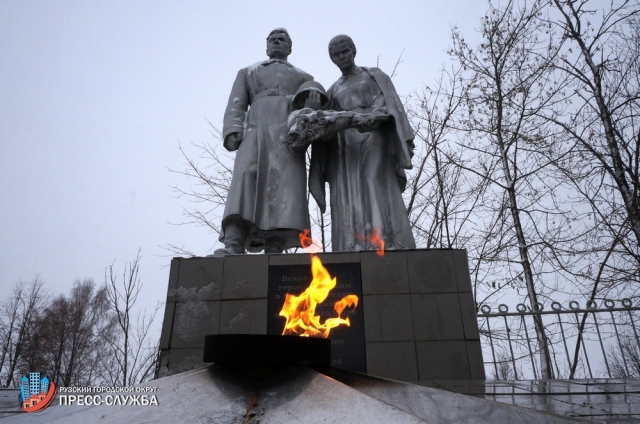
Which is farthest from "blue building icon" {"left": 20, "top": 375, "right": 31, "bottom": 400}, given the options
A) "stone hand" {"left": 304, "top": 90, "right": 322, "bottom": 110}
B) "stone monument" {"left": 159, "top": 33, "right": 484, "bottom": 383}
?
"stone hand" {"left": 304, "top": 90, "right": 322, "bottom": 110}

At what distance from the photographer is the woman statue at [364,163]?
454 centimetres

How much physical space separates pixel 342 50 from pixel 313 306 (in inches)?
142

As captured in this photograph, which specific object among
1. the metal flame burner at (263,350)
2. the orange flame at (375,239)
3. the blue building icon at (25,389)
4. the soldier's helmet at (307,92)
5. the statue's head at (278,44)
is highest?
the statue's head at (278,44)

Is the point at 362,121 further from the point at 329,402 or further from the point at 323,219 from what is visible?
the point at 323,219

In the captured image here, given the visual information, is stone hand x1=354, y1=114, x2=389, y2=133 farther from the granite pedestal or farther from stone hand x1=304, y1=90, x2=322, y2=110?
the granite pedestal

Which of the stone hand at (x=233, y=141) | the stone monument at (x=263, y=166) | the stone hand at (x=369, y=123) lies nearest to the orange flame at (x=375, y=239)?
the stone monument at (x=263, y=166)

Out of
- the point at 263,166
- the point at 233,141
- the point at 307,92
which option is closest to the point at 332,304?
the point at 263,166

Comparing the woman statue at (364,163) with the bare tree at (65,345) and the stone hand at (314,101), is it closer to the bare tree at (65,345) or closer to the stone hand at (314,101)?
the stone hand at (314,101)

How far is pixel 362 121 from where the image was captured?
4.66 metres

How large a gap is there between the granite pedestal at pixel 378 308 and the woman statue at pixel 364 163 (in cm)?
46

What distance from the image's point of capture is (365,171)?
484 cm

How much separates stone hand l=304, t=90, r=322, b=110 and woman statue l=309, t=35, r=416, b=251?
316 mm

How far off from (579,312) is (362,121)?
4.41 meters

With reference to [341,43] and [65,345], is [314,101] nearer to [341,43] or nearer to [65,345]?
[341,43]
